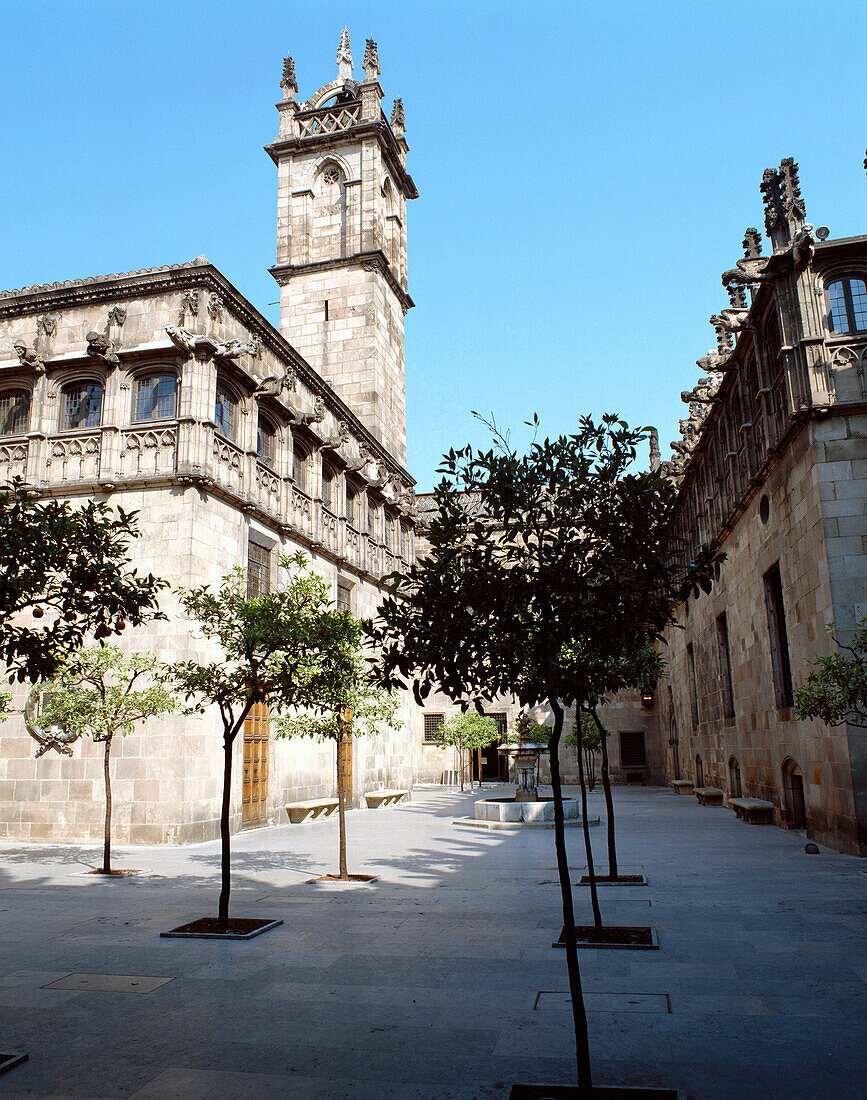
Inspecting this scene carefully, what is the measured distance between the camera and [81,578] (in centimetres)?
639

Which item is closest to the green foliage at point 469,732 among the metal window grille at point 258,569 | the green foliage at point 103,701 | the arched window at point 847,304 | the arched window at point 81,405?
the metal window grille at point 258,569

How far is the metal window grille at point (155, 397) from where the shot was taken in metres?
19.1

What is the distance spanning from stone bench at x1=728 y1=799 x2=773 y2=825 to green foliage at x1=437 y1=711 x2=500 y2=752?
714 inches

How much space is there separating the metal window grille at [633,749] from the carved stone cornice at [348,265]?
2391 centimetres

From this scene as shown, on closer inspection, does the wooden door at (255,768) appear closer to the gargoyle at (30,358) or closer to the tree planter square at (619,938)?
the gargoyle at (30,358)

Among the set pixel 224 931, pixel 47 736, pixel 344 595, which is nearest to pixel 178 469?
pixel 47 736

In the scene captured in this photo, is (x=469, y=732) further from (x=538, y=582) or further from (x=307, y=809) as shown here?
(x=538, y=582)

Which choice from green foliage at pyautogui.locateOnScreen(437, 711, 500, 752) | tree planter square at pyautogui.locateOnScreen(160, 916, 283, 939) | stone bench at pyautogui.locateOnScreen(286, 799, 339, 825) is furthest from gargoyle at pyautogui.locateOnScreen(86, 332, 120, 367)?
green foliage at pyautogui.locateOnScreen(437, 711, 500, 752)

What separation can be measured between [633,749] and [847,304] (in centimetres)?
2996

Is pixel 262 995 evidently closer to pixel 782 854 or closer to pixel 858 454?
pixel 782 854

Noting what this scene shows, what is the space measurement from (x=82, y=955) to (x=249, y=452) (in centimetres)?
1421

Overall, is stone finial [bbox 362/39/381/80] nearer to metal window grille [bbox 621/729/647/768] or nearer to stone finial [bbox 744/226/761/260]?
stone finial [bbox 744/226/761/260]

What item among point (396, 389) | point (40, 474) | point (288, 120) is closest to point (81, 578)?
point (40, 474)

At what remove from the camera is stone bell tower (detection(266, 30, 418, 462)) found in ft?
112
